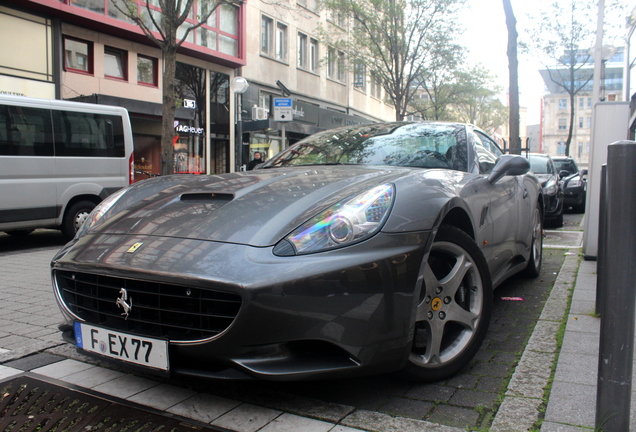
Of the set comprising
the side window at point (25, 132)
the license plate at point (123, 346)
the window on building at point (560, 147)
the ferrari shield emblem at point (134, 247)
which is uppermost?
the window on building at point (560, 147)

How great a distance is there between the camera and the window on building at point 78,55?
1565 centimetres

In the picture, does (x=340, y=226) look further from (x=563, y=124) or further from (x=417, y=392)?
(x=563, y=124)

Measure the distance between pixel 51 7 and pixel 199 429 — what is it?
15.5 metres

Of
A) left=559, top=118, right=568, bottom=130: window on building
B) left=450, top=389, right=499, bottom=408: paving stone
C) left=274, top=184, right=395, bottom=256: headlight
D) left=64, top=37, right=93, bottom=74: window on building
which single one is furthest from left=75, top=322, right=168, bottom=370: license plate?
left=559, top=118, right=568, bottom=130: window on building

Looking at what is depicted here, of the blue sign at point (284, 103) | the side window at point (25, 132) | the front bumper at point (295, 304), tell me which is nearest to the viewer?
the front bumper at point (295, 304)

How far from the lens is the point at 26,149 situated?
798cm

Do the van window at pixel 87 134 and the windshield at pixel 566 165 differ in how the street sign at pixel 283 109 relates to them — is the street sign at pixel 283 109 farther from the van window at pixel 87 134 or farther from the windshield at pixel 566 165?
the windshield at pixel 566 165

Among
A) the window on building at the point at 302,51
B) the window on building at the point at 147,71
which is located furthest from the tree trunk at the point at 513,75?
the window on building at the point at 302,51

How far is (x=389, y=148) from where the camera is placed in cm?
354

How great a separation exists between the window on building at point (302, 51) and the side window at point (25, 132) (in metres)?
19.7

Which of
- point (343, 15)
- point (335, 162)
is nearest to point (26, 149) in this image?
point (335, 162)

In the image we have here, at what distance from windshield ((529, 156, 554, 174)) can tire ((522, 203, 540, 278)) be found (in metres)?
6.78

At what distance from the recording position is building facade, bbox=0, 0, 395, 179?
14.8 metres

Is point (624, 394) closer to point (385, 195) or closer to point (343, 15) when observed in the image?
point (385, 195)
